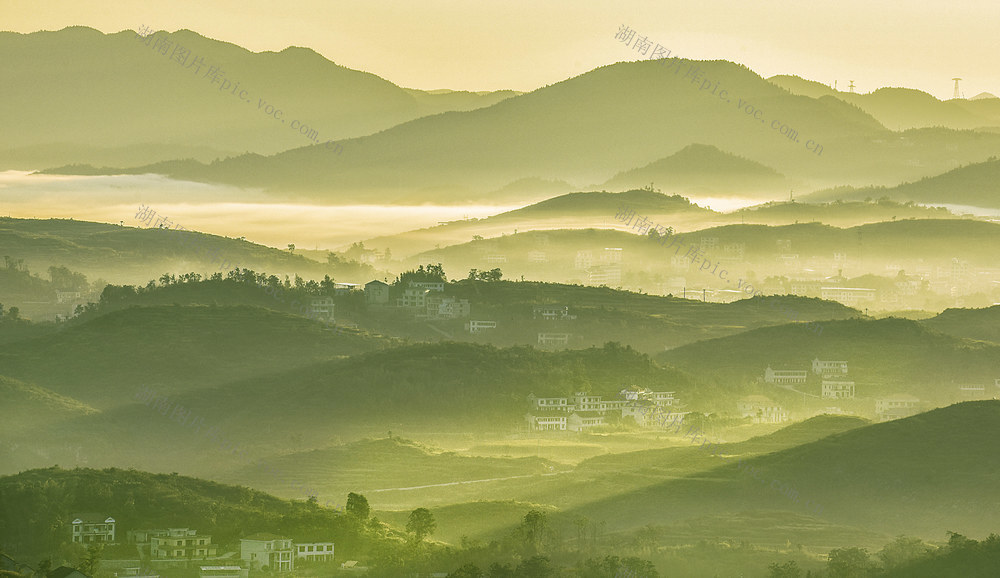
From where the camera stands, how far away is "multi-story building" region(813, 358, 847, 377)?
14938cm

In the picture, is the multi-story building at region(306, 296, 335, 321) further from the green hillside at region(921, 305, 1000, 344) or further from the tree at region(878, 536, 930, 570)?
the tree at region(878, 536, 930, 570)

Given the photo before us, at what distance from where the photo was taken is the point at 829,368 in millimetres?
150250

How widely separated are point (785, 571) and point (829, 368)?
79.1 meters

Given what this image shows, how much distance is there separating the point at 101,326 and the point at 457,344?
1144 inches

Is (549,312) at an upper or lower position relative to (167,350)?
upper

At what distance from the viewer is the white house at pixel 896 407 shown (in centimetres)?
13138

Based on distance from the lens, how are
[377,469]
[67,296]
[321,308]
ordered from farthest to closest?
[67,296], [321,308], [377,469]

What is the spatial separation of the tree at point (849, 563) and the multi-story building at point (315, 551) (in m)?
18.5

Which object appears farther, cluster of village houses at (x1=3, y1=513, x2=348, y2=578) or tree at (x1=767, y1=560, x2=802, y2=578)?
tree at (x1=767, y1=560, x2=802, y2=578)

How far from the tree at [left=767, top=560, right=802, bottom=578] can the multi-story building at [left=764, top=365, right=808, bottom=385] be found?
74252mm

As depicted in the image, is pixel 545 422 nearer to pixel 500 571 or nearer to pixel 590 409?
pixel 590 409

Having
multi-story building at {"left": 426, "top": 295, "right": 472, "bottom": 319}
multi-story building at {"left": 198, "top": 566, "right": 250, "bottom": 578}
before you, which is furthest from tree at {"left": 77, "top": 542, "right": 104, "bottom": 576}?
multi-story building at {"left": 426, "top": 295, "right": 472, "bottom": 319}

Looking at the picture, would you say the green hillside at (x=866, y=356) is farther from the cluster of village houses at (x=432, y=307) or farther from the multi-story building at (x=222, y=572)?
the multi-story building at (x=222, y=572)

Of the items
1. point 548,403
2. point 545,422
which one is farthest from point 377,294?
point 545,422
